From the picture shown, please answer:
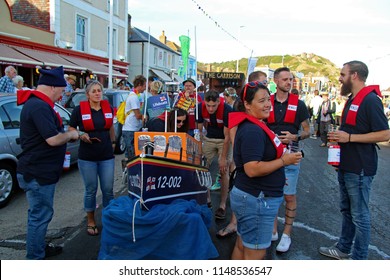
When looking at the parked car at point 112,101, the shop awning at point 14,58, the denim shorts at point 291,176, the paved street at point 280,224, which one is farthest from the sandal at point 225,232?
the shop awning at point 14,58

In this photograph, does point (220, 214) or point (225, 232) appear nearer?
point (225, 232)

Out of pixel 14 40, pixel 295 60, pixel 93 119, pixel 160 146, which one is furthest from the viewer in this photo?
pixel 295 60

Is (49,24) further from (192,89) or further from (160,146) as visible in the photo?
(160,146)

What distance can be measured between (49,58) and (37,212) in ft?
51.4

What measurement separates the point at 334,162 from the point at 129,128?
171 inches

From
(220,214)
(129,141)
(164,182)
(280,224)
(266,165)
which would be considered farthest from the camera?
(129,141)

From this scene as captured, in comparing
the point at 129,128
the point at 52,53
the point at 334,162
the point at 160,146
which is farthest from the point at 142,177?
the point at 52,53

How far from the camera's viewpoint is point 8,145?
5.23 metres

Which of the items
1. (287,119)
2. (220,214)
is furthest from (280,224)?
(287,119)

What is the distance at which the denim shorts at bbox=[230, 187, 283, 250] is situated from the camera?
2.55 meters

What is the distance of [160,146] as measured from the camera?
3.82 m

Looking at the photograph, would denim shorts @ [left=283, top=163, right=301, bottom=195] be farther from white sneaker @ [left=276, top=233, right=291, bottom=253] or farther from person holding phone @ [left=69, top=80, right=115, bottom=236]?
person holding phone @ [left=69, top=80, right=115, bottom=236]

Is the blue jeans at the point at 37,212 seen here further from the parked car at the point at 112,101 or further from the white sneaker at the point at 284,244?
the parked car at the point at 112,101

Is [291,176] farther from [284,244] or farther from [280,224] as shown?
[280,224]
